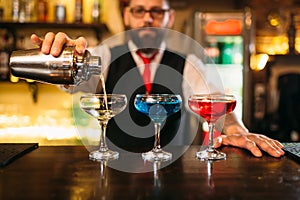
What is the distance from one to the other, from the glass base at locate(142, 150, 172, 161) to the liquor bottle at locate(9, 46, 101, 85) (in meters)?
0.27

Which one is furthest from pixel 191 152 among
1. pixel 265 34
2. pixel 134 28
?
pixel 265 34

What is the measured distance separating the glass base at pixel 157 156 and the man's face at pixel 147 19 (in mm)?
1220

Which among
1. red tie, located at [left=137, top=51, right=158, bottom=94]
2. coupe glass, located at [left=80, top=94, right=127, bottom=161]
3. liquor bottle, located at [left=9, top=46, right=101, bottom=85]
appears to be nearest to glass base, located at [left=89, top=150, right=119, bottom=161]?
coupe glass, located at [left=80, top=94, right=127, bottom=161]

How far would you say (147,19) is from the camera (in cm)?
221

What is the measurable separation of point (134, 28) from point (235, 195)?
1669 millimetres

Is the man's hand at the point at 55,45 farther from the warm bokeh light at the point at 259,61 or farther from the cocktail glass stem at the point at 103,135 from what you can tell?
the warm bokeh light at the point at 259,61

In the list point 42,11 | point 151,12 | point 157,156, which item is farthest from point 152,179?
point 42,11

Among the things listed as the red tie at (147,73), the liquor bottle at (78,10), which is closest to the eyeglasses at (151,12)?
the red tie at (147,73)

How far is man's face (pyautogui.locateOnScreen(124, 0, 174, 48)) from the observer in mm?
2217

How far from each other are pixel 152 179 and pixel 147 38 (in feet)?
5.03

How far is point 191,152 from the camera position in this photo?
1197 millimetres

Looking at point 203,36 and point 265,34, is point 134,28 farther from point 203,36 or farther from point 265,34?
point 265,34

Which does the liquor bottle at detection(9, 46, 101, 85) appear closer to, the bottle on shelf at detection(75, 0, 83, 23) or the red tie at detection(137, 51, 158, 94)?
the red tie at detection(137, 51, 158, 94)

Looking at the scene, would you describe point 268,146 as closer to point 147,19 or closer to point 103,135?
point 103,135
